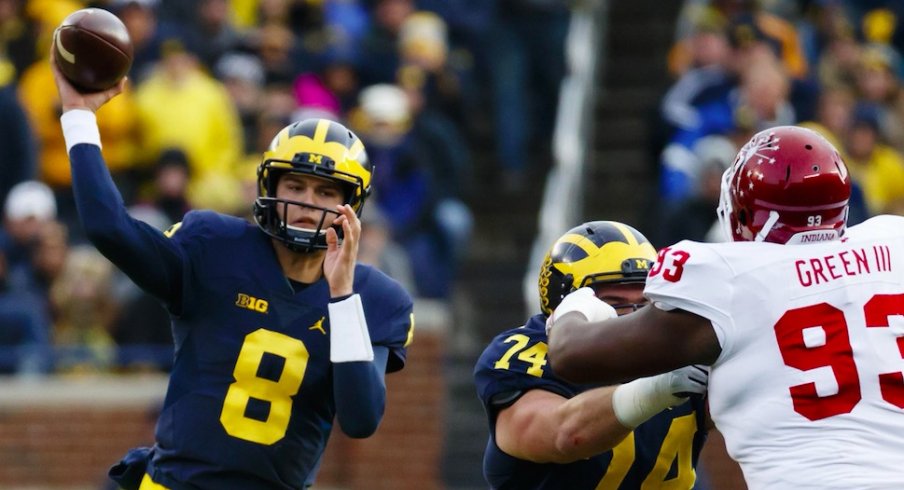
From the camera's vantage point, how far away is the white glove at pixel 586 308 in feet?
14.6

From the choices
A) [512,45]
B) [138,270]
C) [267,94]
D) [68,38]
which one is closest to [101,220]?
[138,270]

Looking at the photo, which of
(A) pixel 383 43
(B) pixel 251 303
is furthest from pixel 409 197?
(B) pixel 251 303

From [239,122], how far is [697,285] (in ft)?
A: 26.0

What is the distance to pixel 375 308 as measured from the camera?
5500mm

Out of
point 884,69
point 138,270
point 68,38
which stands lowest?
point 884,69

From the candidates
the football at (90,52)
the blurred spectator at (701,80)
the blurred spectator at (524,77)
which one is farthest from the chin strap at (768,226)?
the blurred spectator at (524,77)

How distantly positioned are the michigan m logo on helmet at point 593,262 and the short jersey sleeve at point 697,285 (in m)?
0.72

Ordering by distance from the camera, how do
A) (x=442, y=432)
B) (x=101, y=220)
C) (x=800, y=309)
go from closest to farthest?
(x=800, y=309) → (x=101, y=220) → (x=442, y=432)

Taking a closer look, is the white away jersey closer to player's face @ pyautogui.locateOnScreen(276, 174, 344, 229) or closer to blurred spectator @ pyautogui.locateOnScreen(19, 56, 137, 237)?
player's face @ pyautogui.locateOnScreen(276, 174, 344, 229)

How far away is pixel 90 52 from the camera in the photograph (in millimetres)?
5141

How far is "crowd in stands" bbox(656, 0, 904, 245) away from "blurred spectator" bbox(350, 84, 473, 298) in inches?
60.1

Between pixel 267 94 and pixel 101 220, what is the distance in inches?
272

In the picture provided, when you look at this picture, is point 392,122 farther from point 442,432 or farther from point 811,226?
point 811,226

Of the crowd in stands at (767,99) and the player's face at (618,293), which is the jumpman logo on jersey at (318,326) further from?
the crowd in stands at (767,99)
